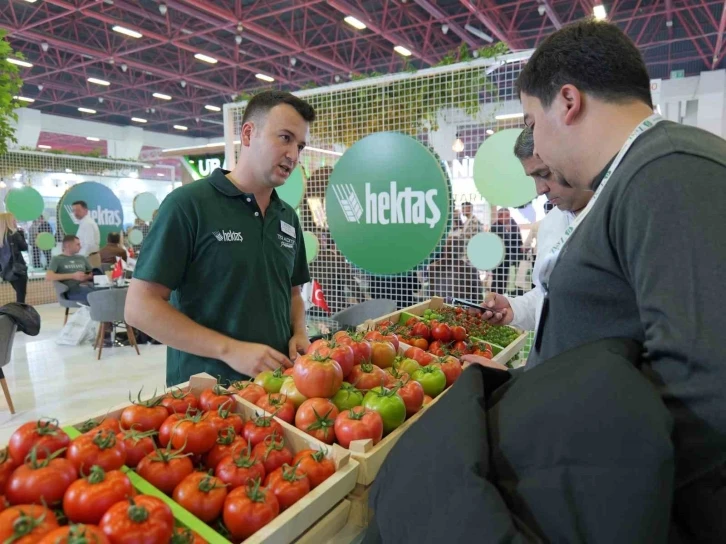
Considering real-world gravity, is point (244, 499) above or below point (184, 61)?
below

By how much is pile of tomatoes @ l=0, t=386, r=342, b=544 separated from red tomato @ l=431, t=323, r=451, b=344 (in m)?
1.46

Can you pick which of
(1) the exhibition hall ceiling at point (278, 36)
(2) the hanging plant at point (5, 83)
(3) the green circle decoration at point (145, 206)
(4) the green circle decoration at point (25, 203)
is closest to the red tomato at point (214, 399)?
(2) the hanging plant at point (5, 83)

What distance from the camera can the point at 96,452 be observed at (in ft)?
3.32

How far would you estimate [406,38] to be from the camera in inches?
569

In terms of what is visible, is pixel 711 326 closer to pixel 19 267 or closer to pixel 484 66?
pixel 484 66

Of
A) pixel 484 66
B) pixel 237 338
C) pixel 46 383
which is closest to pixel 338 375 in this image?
pixel 237 338

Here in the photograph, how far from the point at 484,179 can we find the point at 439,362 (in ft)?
7.66

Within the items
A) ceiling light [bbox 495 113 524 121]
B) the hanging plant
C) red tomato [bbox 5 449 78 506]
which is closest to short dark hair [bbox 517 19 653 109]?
red tomato [bbox 5 449 78 506]

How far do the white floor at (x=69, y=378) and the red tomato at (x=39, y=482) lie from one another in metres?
3.85

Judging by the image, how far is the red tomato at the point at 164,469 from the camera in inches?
43.4

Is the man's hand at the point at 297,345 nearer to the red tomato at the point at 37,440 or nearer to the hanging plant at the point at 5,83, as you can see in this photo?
the red tomato at the point at 37,440

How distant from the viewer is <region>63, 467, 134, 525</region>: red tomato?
88 cm

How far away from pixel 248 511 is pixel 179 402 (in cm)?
50

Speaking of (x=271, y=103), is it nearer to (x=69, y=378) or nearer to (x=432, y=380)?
(x=432, y=380)
